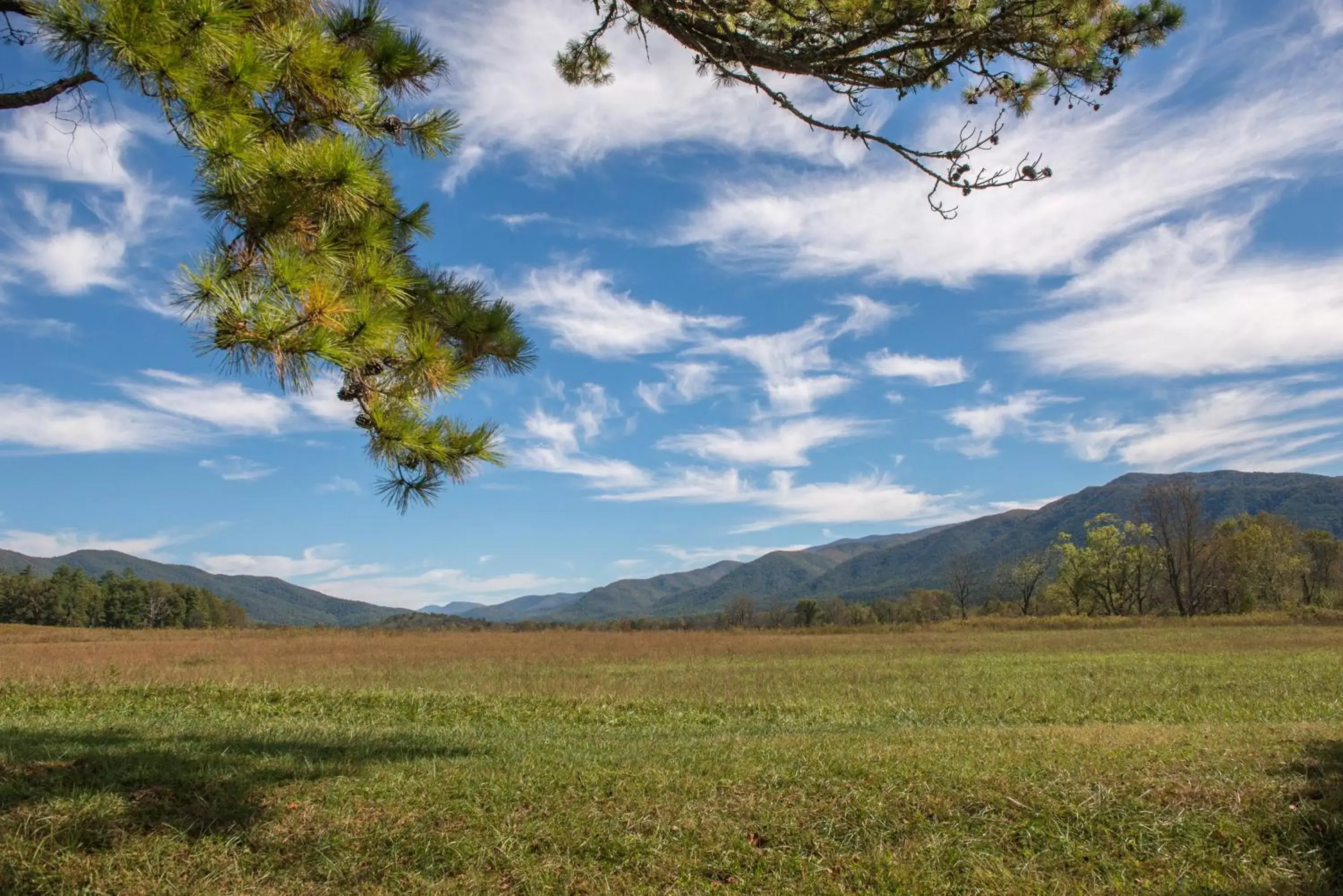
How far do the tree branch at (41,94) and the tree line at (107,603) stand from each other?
104405 mm

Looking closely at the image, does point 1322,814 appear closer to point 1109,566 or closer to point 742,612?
point 1109,566

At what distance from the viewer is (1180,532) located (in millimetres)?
65625

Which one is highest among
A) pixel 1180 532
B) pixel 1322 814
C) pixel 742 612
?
pixel 1180 532

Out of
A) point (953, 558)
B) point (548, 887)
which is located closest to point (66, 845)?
point (548, 887)

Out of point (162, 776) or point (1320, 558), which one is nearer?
point (162, 776)

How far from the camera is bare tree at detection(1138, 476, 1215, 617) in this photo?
6444cm

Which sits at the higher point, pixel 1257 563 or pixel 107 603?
pixel 107 603

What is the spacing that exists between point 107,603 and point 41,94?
13036 centimetres

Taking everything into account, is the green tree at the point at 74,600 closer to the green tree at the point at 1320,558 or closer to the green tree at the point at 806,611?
the green tree at the point at 806,611

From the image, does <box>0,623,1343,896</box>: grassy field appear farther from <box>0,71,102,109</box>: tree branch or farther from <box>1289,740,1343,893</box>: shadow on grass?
<box>0,71,102,109</box>: tree branch

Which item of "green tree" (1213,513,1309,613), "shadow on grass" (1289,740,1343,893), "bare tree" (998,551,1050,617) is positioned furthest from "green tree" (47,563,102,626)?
"green tree" (1213,513,1309,613)

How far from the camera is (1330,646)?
26.9 metres

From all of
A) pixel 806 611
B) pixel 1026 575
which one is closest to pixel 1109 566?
pixel 1026 575

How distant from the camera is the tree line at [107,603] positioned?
9875 cm
